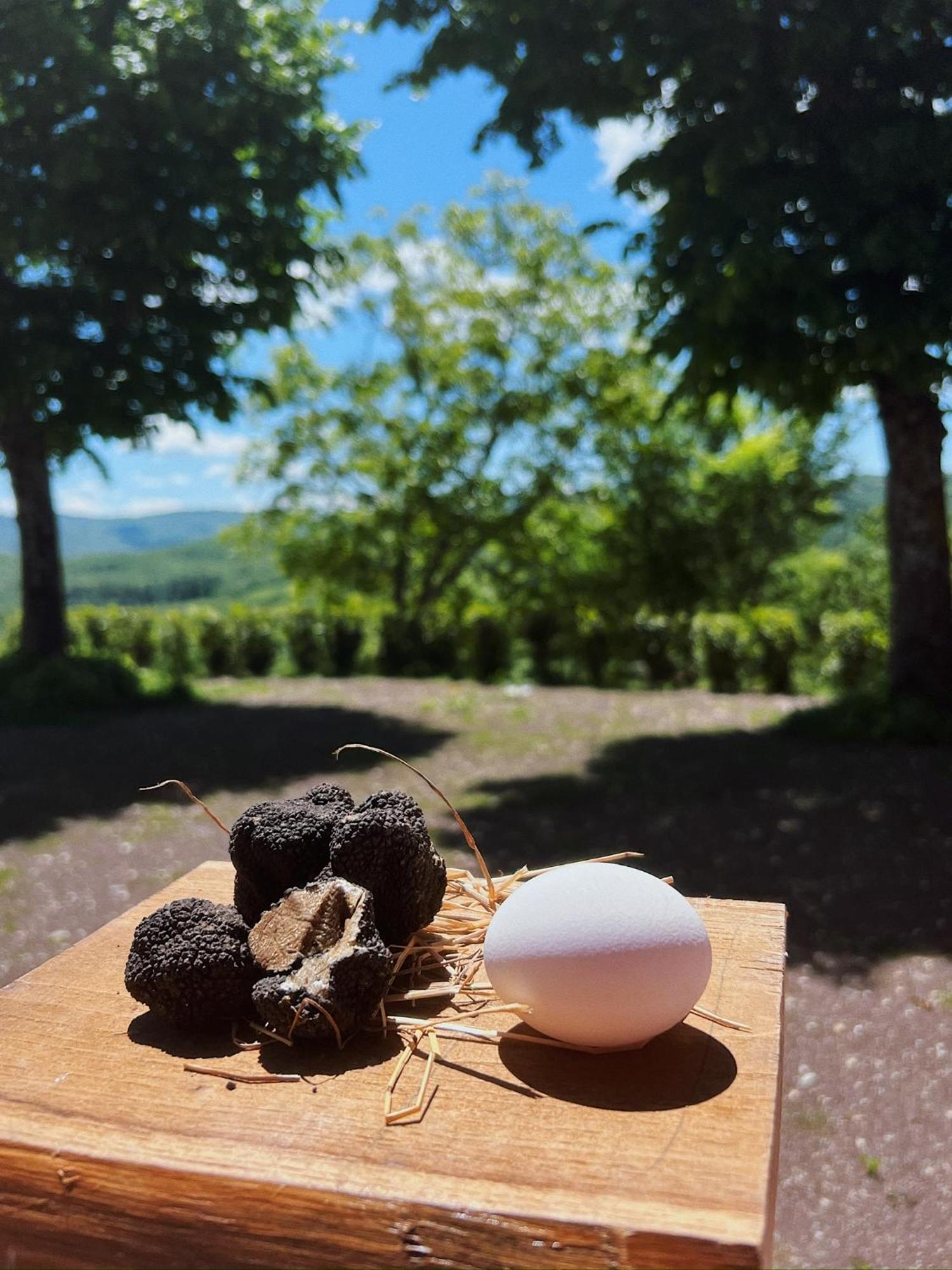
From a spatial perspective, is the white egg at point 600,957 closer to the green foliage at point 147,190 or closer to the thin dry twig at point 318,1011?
the thin dry twig at point 318,1011

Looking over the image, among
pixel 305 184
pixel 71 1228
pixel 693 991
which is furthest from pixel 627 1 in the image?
pixel 71 1228

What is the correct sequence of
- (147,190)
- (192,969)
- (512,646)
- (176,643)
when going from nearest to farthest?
(192,969) → (147,190) → (512,646) → (176,643)

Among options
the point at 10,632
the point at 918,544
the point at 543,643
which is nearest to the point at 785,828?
the point at 918,544

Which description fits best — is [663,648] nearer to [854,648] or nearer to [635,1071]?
[854,648]

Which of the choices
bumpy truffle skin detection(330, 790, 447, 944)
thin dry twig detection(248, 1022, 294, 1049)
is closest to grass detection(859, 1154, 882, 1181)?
bumpy truffle skin detection(330, 790, 447, 944)

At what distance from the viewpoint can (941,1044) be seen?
12.9 feet

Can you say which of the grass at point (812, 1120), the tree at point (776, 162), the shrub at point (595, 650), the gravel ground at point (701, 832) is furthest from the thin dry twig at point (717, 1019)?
the shrub at point (595, 650)

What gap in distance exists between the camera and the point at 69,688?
33.2 feet

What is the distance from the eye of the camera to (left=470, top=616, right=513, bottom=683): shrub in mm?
13500

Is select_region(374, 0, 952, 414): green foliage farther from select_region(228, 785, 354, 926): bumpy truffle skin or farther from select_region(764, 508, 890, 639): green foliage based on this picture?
select_region(764, 508, 890, 639): green foliage

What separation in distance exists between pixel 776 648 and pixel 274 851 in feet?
34.5

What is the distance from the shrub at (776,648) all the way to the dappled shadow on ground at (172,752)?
433cm

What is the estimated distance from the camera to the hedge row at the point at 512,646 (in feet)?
38.7

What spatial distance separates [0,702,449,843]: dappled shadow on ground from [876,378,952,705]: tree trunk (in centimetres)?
389
